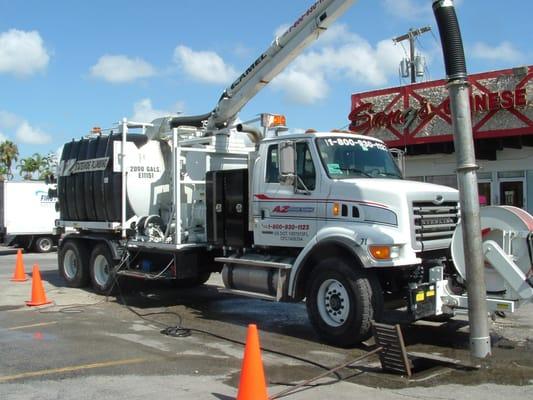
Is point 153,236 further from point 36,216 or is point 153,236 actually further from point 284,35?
point 36,216

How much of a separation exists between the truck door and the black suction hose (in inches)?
96.5

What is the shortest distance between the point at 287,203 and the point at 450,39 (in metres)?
3.34

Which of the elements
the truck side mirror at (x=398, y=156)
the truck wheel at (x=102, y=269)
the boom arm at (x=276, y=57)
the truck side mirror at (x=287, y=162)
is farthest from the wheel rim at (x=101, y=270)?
the truck side mirror at (x=398, y=156)

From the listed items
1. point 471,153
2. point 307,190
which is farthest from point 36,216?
point 471,153

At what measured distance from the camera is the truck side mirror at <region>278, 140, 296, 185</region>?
870cm

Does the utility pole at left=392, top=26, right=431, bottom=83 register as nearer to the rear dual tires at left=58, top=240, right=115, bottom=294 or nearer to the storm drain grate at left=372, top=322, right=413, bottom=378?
the rear dual tires at left=58, top=240, right=115, bottom=294

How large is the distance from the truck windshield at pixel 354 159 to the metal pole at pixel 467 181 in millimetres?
2035

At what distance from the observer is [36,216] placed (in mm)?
25359

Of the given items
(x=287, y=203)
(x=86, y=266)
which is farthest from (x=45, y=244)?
(x=287, y=203)

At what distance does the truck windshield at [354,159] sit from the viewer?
8711mm

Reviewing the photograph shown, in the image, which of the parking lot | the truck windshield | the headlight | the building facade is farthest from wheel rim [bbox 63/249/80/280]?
the building facade

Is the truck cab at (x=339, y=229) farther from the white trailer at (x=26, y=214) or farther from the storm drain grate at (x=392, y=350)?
the white trailer at (x=26, y=214)

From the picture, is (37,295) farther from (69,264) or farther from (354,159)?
(354,159)

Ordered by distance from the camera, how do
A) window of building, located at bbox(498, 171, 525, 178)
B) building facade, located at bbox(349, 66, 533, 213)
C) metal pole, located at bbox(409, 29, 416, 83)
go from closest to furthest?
building facade, located at bbox(349, 66, 533, 213), window of building, located at bbox(498, 171, 525, 178), metal pole, located at bbox(409, 29, 416, 83)
